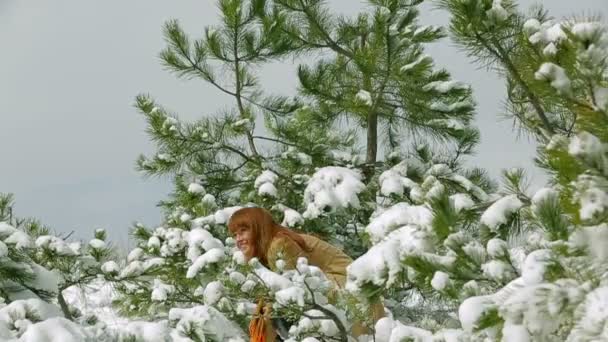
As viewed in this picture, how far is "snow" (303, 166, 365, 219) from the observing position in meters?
6.45

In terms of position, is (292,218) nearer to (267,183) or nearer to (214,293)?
(267,183)

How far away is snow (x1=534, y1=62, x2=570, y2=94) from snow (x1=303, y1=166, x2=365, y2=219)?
4092 mm

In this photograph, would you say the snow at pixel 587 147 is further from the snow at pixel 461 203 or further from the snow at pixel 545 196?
the snow at pixel 461 203

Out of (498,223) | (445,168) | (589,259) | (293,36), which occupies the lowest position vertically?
(589,259)

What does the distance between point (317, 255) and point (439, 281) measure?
117 inches

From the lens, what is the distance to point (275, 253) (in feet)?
17.2

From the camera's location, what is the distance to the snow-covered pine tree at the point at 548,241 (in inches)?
82.2

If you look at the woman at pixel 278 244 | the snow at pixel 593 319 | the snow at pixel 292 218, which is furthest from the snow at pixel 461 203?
the snow at pixel 292 218

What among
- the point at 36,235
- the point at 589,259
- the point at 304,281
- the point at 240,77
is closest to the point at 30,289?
Answer: the point at 36,235

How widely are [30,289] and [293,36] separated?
15.3ft

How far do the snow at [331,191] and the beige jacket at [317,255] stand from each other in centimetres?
76

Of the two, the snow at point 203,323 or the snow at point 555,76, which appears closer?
the snow at point 555,76

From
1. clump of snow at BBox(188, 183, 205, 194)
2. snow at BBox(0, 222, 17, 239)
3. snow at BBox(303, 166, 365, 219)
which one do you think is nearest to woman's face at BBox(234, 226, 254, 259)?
snow at BBox(303, 166, 365, 219)

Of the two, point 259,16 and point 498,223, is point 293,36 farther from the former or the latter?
point 498,223
